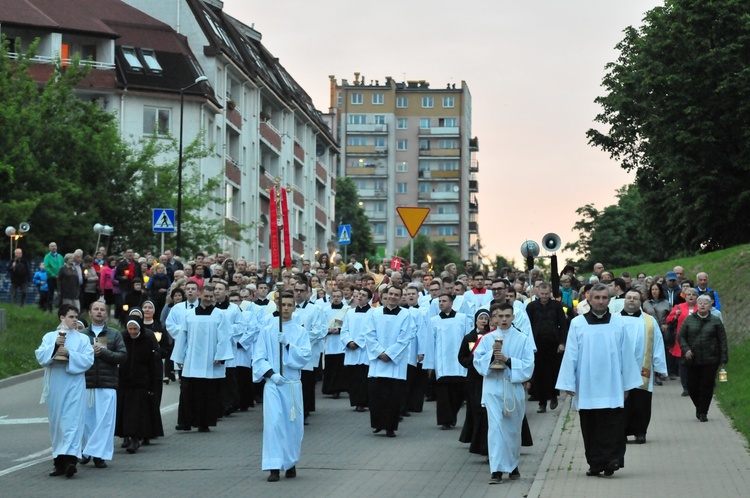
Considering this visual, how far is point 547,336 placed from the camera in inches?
909

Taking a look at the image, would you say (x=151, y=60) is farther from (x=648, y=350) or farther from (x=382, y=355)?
(x=648, y=350)

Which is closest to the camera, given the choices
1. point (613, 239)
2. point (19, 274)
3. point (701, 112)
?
point (19, 274)

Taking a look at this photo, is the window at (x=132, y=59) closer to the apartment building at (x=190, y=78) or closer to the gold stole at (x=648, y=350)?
the apartment building at (x=190, y=78)

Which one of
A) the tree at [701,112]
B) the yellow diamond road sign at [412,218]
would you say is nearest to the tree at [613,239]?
the tree at [701,112]

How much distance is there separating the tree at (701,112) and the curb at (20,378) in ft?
96.4

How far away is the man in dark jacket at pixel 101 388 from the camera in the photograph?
16.8 m

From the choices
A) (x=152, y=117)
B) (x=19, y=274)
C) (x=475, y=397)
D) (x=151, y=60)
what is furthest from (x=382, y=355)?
(x=151, y=60)

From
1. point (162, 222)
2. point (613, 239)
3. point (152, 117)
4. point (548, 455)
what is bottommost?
point (548, 455)

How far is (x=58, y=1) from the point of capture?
215 ft

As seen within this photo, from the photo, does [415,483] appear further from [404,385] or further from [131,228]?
[131,228]

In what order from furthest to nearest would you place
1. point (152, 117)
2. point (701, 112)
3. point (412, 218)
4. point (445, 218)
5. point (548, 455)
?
point (445, 218) → point (152, 117) → point (701, 112) → point (412, 218) → point (548, 455)

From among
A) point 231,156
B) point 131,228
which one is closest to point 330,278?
point 131,228

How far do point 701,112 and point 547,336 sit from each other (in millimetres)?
31633

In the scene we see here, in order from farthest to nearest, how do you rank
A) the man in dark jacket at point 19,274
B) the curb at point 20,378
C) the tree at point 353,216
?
1. the tree at point 353,216
2. the man in dark jacket at point 19,274
3. the curb at point 20,378
